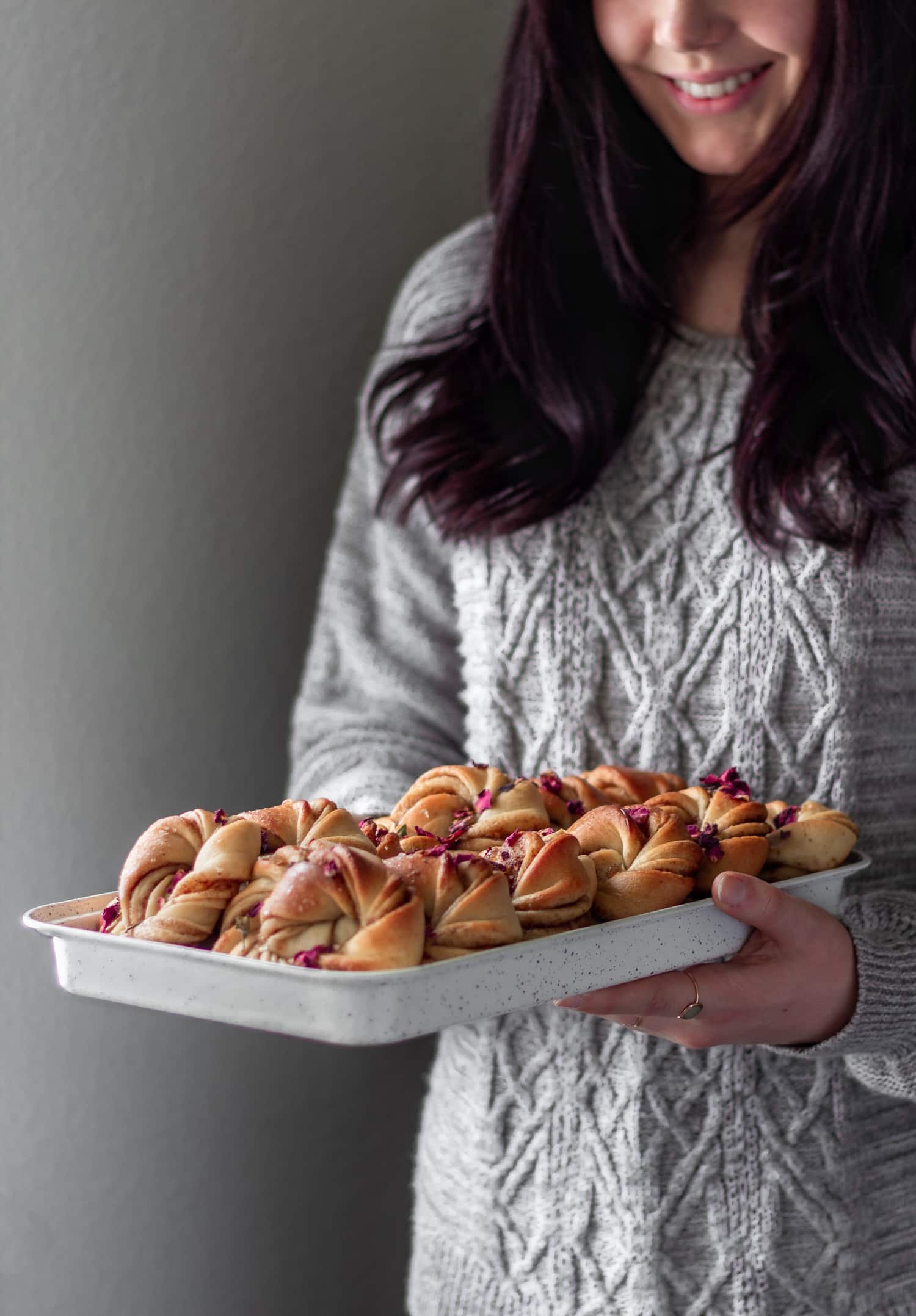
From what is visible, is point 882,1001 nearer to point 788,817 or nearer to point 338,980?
point 788,817

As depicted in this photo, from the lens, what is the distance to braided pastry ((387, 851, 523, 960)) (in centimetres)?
67

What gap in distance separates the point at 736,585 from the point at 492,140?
56cm

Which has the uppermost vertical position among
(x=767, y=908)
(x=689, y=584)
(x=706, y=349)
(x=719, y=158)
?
(x=719, y=158)

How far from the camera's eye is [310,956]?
628mm

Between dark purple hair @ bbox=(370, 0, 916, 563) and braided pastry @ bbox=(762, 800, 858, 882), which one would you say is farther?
dark purple hair @ bbox=(370, 0, 916, 563)

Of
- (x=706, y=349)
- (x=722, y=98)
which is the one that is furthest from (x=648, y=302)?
(x=722, y=98)

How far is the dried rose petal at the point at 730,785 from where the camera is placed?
0.91 meters

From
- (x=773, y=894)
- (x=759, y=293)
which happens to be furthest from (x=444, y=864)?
(x=759, y=293)

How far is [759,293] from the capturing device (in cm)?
114

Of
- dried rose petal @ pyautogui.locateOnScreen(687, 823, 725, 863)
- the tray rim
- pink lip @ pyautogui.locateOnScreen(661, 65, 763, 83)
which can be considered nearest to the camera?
the tray rim

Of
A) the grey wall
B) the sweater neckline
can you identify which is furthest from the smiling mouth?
the grey wall

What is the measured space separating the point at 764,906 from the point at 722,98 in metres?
0.73

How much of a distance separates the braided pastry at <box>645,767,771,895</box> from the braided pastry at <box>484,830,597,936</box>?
104mm

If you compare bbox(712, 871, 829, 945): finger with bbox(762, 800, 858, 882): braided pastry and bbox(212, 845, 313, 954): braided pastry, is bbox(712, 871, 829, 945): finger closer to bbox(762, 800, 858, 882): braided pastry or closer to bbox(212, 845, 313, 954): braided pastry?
bbox(762, 800, 858, 882): braided pastry
